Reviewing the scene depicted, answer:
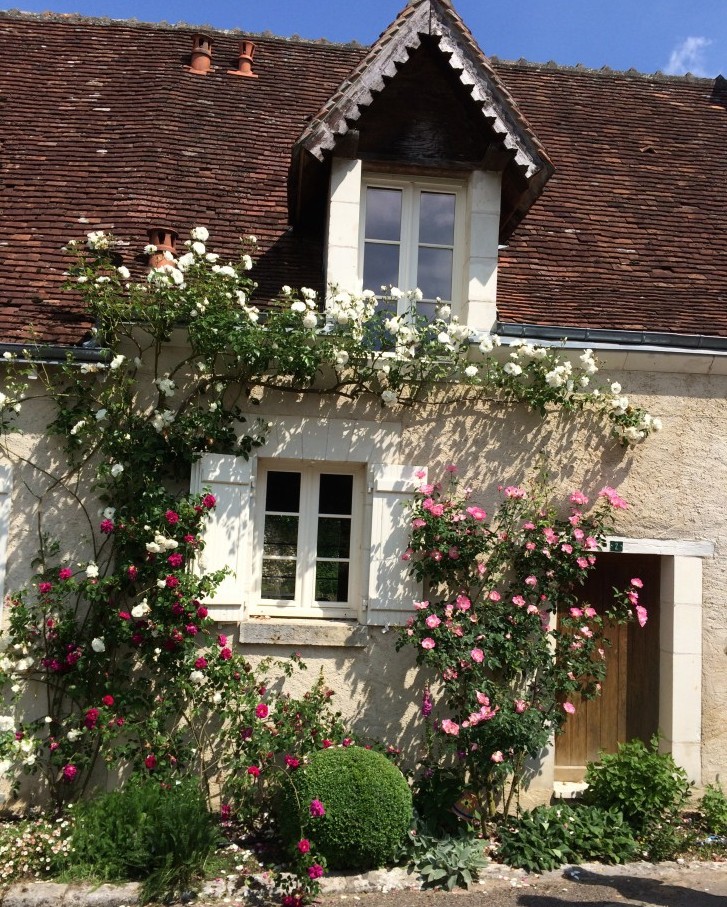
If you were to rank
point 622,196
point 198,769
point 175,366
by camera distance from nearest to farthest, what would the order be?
point 198,769 < point 175,366 < point 622,196

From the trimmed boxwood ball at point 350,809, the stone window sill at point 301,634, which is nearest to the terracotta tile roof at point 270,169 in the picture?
the stone window sill at point 301,634

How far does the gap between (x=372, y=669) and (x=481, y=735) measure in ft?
2.78

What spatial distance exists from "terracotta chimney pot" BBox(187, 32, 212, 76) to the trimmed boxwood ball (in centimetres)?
661

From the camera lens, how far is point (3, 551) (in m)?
5.26

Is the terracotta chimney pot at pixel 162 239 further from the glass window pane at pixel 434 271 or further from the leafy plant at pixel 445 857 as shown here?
the leafy plant at pixel 445 857

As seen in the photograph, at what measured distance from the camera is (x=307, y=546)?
5.66 m

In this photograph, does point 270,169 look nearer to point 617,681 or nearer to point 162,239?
point 162,239

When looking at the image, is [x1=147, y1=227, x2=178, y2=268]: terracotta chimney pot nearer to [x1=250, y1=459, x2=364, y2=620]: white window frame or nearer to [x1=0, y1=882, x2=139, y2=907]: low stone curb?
[x1=250, y1=459, x2=364, y2=620]: white window frame

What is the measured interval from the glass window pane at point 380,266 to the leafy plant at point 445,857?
3666mm

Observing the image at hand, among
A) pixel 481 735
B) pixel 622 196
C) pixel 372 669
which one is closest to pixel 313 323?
pixel 372 669

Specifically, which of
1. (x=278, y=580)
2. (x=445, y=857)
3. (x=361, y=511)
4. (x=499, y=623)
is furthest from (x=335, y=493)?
(x=445, y=857)

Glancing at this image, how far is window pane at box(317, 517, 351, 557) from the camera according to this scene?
5699mm

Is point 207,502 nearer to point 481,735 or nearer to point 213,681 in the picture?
point 213,681

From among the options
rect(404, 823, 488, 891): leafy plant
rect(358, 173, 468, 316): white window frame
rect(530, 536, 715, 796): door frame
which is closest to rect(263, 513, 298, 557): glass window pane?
rect(358, 173, 468, 316): white window frame
